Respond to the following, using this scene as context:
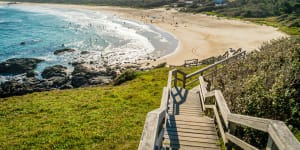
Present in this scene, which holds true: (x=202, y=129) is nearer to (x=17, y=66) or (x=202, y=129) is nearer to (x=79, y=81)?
(x=79, y=81)

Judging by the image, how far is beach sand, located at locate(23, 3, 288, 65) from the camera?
1674 inches

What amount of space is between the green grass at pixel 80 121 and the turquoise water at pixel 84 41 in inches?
841

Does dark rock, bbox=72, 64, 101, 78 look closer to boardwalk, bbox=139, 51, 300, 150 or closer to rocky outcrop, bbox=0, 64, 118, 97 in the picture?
rocky outcrop, bbox=0, 64, 118, 97

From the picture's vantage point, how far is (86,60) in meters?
40.7

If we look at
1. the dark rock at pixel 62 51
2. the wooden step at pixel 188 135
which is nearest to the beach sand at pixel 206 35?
the dark rock at pixel 62 51

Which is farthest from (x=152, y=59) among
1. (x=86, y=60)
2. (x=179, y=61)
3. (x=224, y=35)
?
(x=224, y=35)

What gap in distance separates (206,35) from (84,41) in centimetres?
2568

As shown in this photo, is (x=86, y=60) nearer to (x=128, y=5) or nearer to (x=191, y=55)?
(x=191, y=55)

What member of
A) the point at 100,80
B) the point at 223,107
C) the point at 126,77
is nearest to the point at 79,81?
the point at 100,80

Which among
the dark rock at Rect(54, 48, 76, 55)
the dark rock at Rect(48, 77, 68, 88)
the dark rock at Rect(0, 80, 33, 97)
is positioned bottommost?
the dark rock at Rect(48, 77, 68, 88)

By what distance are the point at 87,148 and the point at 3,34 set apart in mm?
57486

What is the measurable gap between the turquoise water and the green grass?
21.4m

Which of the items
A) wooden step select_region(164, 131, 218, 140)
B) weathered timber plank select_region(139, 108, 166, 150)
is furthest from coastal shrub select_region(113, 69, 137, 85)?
weathered timber plank select_region(139, 108, 166, 150)

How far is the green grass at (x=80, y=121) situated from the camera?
10.5m
